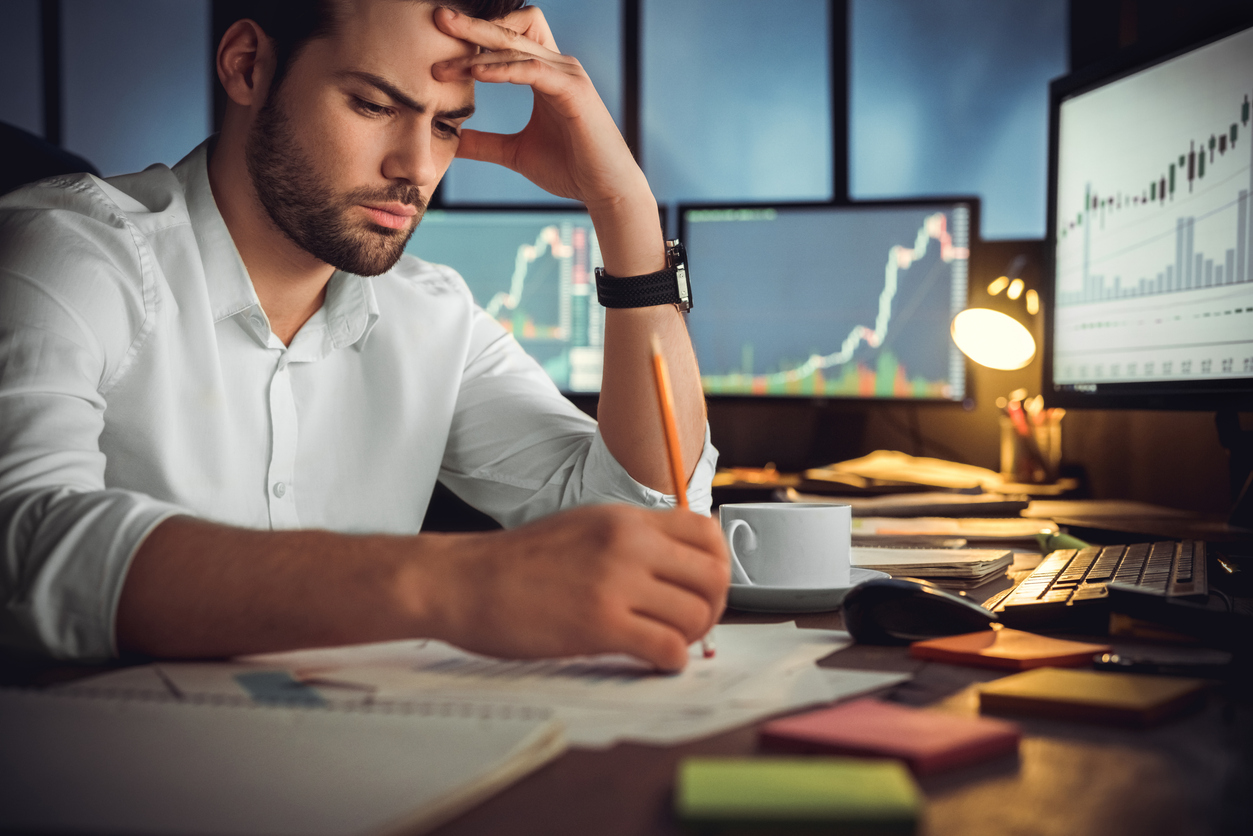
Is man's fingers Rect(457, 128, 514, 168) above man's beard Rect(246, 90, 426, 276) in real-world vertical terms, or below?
above

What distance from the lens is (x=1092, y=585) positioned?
72 cm

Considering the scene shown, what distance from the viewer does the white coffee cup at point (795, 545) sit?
770 millimetres

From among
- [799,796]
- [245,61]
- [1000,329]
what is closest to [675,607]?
[799,796]

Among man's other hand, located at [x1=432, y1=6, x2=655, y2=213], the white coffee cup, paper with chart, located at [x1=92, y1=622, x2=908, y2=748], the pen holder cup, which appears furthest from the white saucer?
the pen holder cup

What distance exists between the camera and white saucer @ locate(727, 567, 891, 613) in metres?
0.74

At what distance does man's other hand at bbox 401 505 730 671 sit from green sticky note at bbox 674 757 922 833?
0.63ft

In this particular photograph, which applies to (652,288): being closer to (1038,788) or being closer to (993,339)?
(1038,788)

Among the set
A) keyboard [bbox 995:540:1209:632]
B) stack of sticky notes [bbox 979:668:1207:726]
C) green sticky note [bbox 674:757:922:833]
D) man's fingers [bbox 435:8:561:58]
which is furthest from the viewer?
man's fingers [bbox 435:8:561:58]

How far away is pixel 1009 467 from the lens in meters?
2.02

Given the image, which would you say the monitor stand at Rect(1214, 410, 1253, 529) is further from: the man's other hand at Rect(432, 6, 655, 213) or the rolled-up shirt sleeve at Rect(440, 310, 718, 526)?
the man's other hand at Rect(432, 6, 655, 213)

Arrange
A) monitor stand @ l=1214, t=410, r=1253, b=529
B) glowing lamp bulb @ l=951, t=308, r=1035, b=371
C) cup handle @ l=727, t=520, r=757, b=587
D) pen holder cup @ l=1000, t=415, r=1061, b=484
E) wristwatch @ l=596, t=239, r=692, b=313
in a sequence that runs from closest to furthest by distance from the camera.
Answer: cup handle @ l=727, t=520, r=757, b=587 < wristwatch @ l=596, t=239, r=692, b=313 < monitor stand @ l=1214, t=410, r=1253, b=529 < glowing lamp bulb @ l=951, t=308, r=1035, b=371 < pen holder cup @ l=1000, t=415, r=1061, b=484

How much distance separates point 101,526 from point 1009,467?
1.84 metres

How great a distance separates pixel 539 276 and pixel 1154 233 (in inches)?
50.3

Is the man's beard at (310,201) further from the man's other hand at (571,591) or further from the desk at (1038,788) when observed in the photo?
the desk at (1038,788)
